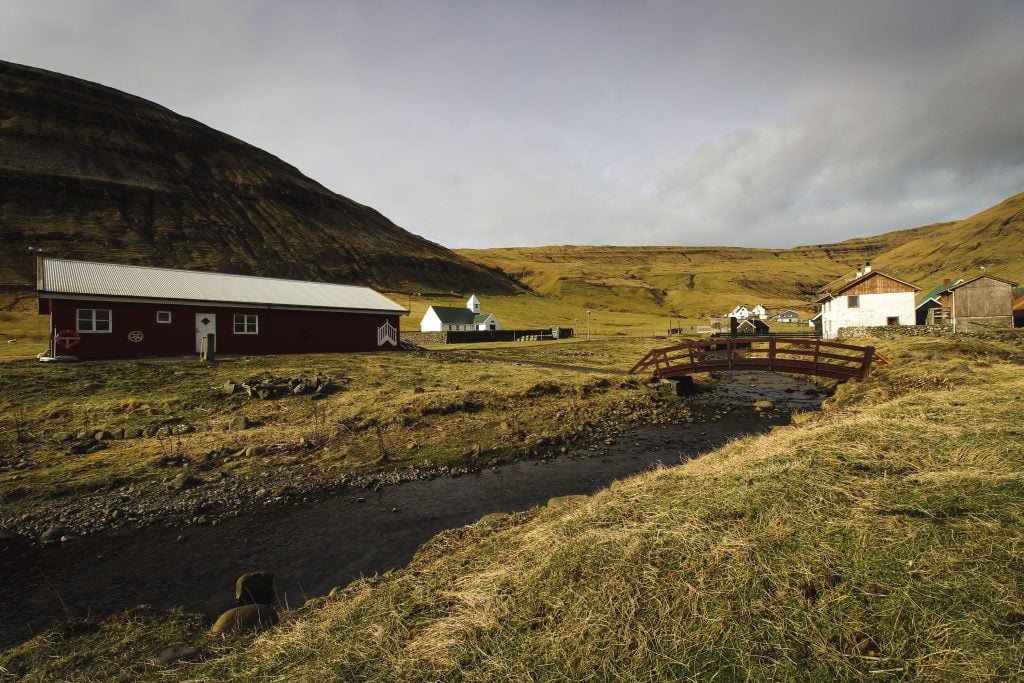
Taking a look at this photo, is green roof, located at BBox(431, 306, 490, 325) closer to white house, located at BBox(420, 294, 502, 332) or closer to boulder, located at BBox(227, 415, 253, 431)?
white house, located at BBox(420, 294, 502, 332)

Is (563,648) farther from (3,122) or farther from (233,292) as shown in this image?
(3,122)

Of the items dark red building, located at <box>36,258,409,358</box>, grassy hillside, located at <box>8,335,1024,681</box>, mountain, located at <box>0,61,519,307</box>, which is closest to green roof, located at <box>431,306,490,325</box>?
dark red building, located at <box>36,258,409,358</box>

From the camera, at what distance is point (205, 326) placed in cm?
3131

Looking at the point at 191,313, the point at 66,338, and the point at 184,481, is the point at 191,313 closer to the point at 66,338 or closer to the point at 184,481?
the point at 66,338

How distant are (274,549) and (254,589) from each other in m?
1.87

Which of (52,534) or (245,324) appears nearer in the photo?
(52,534)

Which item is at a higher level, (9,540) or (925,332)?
(925,332)

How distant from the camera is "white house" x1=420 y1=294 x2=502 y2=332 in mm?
79062

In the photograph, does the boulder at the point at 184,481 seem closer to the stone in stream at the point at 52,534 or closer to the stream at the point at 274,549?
the stream at the point at 274,549

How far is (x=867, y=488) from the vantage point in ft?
20.7

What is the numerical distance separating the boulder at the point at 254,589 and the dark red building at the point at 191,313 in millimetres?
28013

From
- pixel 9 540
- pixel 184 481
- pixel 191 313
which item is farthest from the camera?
pixel 191 313

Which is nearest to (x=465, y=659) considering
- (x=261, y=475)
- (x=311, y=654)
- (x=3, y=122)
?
(x=311, y=654)

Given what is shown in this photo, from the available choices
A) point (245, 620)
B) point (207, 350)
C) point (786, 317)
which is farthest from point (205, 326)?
point (786, 317)
